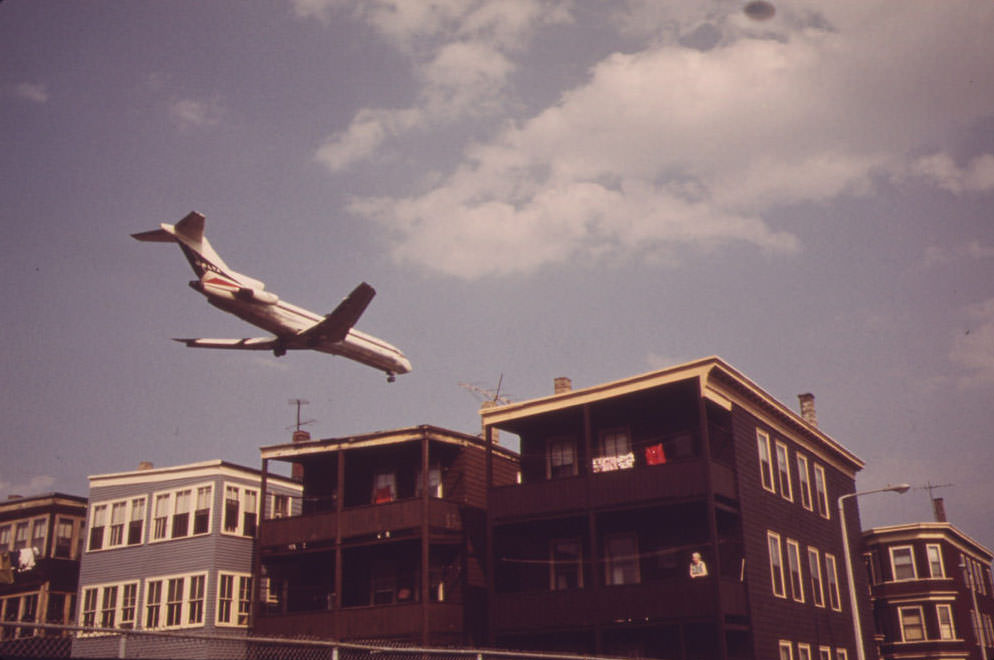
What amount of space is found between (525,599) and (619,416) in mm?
6862

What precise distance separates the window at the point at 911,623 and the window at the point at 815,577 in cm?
1579

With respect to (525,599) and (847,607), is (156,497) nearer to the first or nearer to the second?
(525,599)

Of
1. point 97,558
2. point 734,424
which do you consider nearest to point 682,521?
point 734,424

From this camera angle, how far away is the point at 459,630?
32.8 metres

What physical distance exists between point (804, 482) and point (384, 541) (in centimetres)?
1625

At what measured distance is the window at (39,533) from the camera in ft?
139

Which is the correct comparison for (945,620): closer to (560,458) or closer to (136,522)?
(560,458)

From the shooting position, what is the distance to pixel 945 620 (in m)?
48.8

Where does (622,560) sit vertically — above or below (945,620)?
above

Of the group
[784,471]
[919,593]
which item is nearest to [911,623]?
[919,593]

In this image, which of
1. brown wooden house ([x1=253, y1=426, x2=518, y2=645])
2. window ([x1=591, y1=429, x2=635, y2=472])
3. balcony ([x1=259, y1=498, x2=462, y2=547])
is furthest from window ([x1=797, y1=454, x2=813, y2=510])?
balcony ([x1=259, y1=498, x2=462, y2=547])

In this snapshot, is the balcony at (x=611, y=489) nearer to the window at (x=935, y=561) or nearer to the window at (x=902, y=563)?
the window at (x=902, y=563)

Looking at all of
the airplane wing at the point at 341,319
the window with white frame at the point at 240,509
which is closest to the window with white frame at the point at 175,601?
the window with white frame at the point at 240,509

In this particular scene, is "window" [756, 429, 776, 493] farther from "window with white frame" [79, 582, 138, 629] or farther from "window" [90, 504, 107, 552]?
"window" [90, 504, 107, 552]
